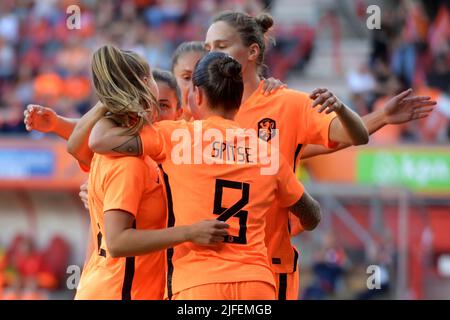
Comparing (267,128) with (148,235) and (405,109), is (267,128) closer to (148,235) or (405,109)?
(405,109)

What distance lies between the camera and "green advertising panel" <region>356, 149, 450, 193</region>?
13008mm

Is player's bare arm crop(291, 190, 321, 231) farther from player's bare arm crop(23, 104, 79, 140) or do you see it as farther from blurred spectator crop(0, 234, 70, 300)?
blurred spectator crop(0, 234, 70, 300)

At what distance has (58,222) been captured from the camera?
15.4 m

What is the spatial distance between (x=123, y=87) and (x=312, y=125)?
115cm

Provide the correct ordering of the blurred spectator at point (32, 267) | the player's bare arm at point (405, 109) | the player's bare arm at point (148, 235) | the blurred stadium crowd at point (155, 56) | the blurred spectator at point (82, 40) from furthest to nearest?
1. the blurred spectator at point (82, 40)
2. the blurred spectator at point (32, 267)
3. the blurred stadium crowd at point (155, 56)
4. the player's bare arm at point (405, 109)
5. the player's bare arm at point (148, 235)

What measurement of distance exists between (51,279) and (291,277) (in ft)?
31.9

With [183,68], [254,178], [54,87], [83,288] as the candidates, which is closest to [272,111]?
[183,68]

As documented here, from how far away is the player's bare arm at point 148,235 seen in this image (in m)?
4.11

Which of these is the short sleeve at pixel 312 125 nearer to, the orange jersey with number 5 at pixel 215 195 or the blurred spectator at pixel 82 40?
the orange jersey with number 5 at pixel 215 195

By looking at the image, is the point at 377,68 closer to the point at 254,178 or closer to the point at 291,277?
the point at 291,277

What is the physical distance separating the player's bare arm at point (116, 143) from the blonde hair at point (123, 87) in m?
0.04

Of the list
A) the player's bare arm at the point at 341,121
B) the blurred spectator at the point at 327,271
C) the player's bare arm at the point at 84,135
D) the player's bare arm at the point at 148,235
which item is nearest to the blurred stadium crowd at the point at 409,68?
the blurred spectator at the point at 327,271

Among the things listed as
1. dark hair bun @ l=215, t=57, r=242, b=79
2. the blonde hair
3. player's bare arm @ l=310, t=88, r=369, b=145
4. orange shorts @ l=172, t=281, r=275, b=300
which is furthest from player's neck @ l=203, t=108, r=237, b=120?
orange shorts @ l=172, t=281, r=275, b=300

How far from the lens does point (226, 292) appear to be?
13.7 ft
